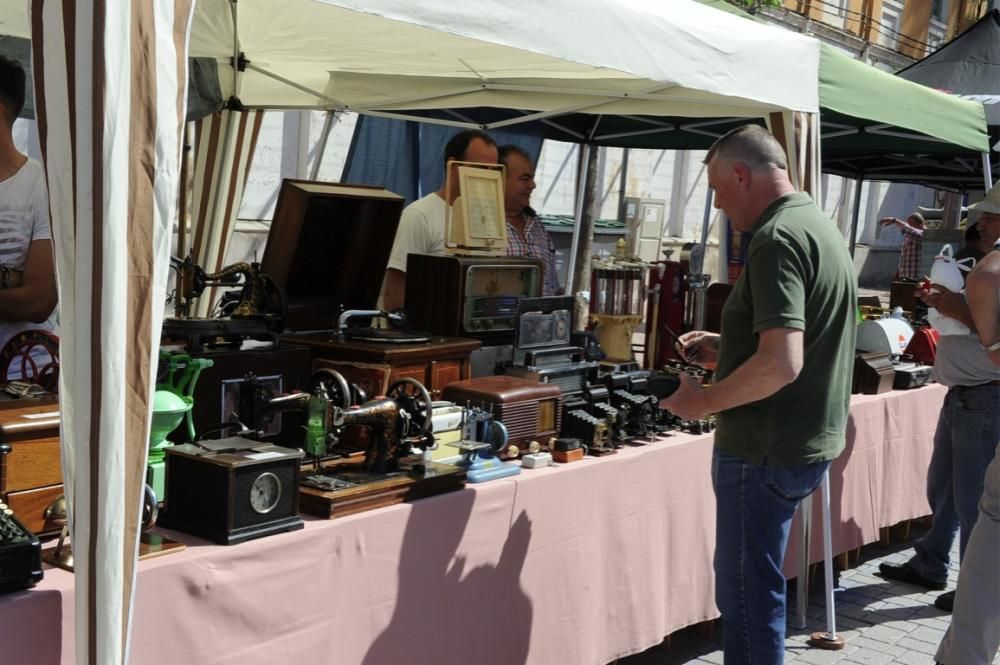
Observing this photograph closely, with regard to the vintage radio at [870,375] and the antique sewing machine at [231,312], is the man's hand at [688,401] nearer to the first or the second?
the antique sewing machine at [231,312]

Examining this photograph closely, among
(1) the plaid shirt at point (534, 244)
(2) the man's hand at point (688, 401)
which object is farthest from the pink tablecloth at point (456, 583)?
(1) the plaid shirt at point (534, 244)

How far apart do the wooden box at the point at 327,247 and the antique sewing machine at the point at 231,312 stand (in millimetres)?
227

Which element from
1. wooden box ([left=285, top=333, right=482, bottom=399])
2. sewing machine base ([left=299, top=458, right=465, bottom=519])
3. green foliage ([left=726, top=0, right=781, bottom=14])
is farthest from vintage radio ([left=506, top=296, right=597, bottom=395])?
green foliage ([left=726, top=0, right=781, bottom=14])

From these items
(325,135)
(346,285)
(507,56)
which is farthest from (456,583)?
(325,135)

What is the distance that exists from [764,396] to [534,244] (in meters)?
2.23

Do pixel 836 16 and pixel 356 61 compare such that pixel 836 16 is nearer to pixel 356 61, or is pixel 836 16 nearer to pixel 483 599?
pixel 356 61

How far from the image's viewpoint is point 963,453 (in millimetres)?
4539

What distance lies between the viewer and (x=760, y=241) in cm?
281

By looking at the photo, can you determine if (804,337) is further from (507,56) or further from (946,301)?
(507,56)

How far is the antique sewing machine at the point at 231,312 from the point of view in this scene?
2.90 metres

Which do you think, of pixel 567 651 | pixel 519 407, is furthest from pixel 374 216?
pixel 567 651

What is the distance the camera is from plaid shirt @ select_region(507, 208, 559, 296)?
4.75 m

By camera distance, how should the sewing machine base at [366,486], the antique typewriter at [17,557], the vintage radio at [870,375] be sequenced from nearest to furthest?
the antique typewriter at [17,557], the sewing machine base at [366,486], the vintage radio at [870,375]

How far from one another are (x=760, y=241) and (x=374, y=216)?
61.0 inches
